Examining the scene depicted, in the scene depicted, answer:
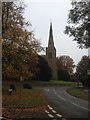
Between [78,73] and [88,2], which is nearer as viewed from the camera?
[88,2]

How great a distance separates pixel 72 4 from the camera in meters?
24.4

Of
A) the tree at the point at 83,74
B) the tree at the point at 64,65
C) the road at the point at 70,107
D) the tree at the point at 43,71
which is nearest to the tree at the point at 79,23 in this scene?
the road at the point at 70,107

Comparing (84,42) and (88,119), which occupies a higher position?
(84,42)

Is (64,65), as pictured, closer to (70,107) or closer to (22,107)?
(70,107)

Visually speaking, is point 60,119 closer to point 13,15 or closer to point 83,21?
point 83,21

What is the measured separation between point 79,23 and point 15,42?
1482 cm

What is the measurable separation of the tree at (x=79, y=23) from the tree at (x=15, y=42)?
44.5 ft

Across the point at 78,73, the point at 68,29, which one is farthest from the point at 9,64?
the point at 78,73

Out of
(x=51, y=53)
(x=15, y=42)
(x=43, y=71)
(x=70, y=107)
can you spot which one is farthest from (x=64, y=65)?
(x=70, y=107)

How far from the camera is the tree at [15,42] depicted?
125 feet

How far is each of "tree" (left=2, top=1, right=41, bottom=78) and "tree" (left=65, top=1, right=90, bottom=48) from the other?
13.6 meters

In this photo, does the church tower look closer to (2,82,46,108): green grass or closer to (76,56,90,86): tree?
(76,56,90,86): tree

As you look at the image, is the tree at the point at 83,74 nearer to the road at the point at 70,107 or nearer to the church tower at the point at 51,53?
the road at the point at 70,107

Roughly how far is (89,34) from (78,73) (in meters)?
54.6
